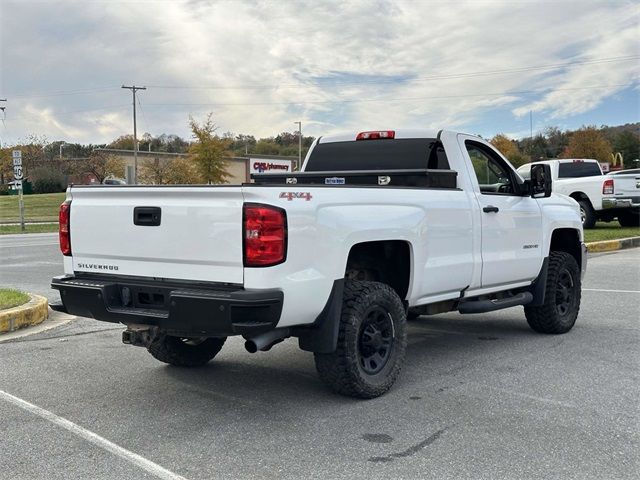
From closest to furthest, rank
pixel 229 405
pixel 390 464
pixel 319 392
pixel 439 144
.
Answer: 1. pixel 390 464
2. pixel 229 405
3. pixel 319 392
4. pixel 439 144

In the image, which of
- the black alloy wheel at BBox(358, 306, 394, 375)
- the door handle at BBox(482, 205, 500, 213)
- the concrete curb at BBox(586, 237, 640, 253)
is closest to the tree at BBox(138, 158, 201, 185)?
the concrete curb at BBox(586, 237, 640, 253)

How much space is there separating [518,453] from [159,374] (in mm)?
2982

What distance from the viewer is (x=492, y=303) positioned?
19.7 feet

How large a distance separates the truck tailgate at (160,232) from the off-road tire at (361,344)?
93 centimetres

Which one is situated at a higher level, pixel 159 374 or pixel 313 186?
pixel 313 186

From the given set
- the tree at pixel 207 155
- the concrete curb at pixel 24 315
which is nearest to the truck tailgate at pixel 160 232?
the concrete curb at pixel 24 315

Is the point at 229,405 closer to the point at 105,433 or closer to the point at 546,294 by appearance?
the point at 105,433

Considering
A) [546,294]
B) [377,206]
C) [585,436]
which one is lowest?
[585,436]

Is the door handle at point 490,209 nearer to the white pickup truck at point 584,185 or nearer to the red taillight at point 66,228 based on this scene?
the red taillight at point 66,228

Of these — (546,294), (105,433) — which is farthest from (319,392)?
(546,294)

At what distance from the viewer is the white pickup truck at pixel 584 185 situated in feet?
60.1

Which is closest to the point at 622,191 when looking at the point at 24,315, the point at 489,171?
the point at 489,171

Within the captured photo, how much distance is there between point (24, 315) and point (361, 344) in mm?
4256

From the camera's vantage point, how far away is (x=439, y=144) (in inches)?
235
